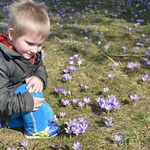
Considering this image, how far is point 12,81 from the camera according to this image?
127 inches

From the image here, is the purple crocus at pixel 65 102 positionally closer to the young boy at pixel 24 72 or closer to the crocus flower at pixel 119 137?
the young boy at pixel 24 72

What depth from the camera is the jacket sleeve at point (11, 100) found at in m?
2.91

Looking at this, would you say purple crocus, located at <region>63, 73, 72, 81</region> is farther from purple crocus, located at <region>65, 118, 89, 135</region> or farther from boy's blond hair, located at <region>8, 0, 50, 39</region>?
boy's blond hair, located at <region>8, 0, 50, 39</region>

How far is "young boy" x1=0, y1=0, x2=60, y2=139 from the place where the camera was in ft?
9.69

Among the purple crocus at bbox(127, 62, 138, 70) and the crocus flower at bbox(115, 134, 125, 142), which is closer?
the crocus flower at bbox(115, 134, 125, 142)

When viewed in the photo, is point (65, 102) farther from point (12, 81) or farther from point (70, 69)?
point (70, 69)

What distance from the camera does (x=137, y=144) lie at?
122 inches

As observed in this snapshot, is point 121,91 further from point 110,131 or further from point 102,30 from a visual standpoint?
point 102,30

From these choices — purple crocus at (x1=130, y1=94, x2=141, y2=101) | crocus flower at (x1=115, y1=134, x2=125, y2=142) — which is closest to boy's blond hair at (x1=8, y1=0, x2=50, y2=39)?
crocus flower at (x1=115, y1=134, x2=125, y2=142)

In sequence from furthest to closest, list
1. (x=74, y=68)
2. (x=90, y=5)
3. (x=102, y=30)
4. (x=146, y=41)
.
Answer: (x=90, y=5), (x=102, y=30), (x=146, y=41), (x=74, y=68)

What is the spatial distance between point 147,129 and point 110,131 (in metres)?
0.45

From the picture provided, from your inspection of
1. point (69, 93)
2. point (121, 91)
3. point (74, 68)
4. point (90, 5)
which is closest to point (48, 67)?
point (74, 68)

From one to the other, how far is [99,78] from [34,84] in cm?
159

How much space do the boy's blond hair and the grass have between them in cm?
123
